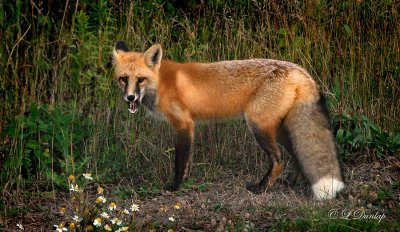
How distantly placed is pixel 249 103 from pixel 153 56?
0.93 meters

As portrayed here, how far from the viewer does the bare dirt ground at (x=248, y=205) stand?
14.7 feet

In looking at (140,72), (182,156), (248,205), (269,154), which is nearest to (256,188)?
(269,154)

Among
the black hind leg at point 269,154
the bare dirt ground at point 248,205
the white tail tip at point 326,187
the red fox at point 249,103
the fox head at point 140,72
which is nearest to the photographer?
the bare dirt ground at point 248,205

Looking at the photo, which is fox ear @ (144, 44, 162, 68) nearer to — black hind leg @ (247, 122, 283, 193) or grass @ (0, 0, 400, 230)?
grass @ (0, 0, 400, 230)

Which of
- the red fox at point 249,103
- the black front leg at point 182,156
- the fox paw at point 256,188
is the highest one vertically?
the red fox at point 249,103

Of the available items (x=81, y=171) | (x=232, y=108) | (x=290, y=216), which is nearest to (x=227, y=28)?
(x=232, y=108)

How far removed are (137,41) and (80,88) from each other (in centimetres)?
84

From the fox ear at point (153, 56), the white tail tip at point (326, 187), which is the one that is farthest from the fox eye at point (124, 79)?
the white tail tip at point (326, 187)

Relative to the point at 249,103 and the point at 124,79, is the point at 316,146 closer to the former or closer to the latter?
the point at 249,103

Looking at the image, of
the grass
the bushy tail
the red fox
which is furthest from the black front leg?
the bushy tail

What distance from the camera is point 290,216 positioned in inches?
180

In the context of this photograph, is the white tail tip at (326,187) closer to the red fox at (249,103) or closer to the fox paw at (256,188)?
the red fox at (249,103)

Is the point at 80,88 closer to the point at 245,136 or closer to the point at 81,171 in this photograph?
the point at 81,171

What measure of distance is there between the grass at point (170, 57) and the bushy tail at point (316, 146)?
550 millimetres
